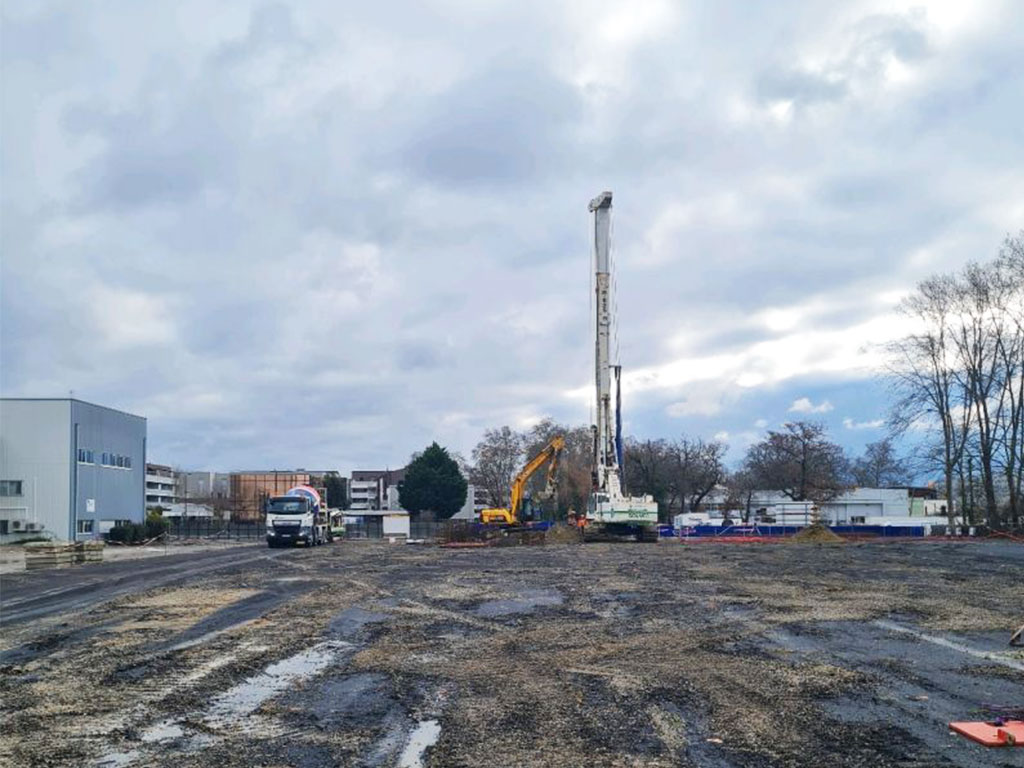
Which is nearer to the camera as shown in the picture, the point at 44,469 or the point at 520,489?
the point at 520,489

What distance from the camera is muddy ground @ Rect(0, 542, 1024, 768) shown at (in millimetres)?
8023

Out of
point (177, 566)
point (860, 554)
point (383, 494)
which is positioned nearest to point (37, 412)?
point (177, 566)

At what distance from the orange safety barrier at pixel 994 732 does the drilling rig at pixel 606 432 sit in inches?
1658

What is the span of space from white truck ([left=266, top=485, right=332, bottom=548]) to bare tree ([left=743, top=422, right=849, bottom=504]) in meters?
51.2

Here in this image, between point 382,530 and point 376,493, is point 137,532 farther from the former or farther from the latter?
point 376,493

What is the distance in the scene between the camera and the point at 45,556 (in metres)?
39.3

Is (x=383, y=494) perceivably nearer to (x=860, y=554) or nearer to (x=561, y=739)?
(x=860, y=554)

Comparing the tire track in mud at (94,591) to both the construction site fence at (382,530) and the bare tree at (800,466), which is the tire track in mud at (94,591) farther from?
the bare tree at (800,466)

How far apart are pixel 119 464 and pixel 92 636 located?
60742 mm

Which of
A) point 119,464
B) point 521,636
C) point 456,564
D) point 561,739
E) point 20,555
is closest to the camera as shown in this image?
point 561,739

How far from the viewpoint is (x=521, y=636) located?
1507 cm

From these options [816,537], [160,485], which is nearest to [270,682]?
[816,537]

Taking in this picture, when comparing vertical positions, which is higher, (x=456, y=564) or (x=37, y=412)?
(x=37, y=412)

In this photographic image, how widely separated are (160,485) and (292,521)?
131052 millimetres
